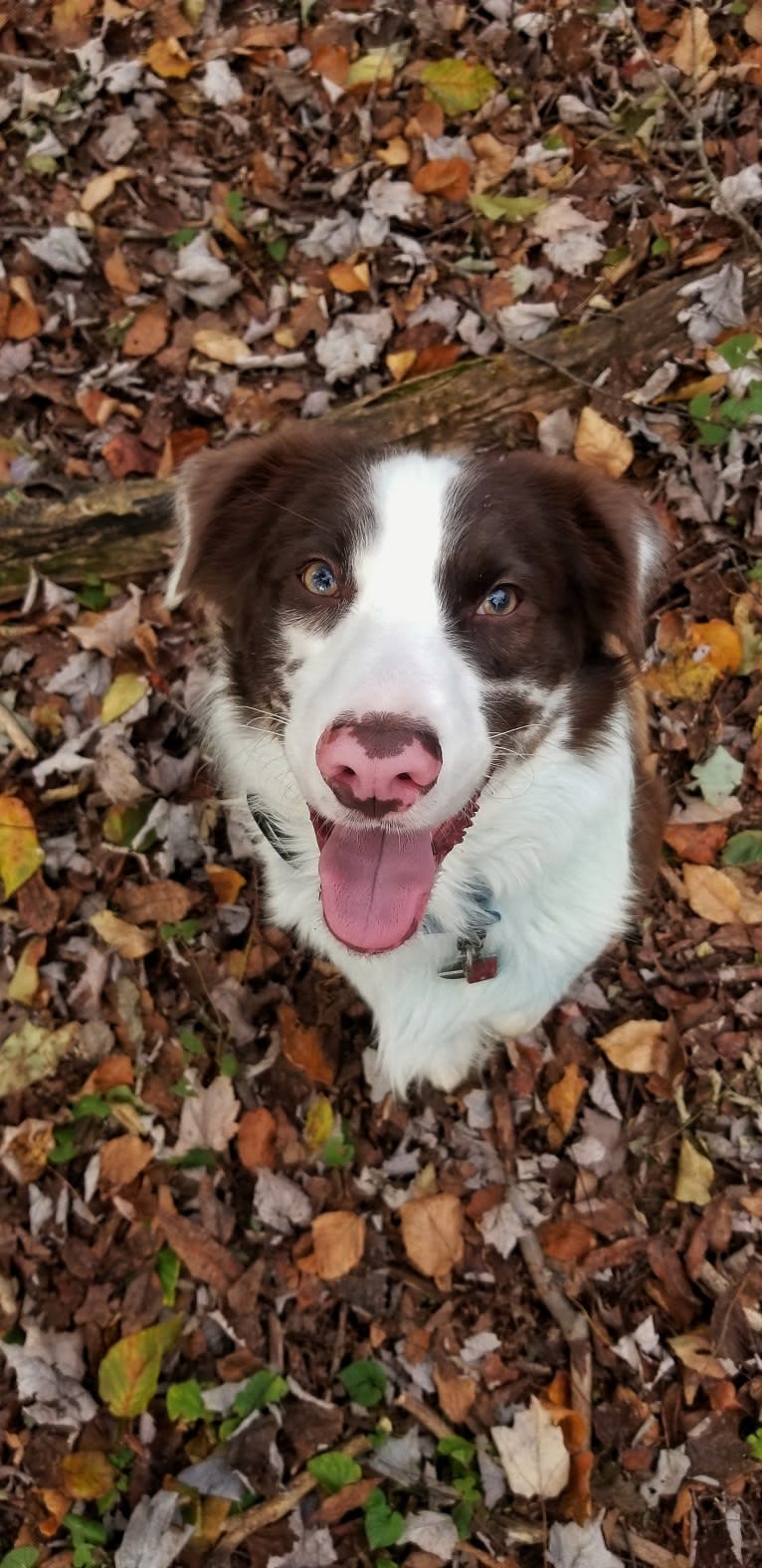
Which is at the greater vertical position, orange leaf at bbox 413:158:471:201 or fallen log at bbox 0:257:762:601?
orange leaf at bbox 413:158:471:201

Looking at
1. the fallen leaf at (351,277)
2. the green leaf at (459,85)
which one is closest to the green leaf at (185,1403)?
the fallen leaf at (351,277)

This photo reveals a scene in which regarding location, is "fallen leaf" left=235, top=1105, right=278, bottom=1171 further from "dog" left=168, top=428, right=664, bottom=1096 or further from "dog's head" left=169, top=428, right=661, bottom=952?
"dog's head" left=169, top=428, right=661, bottom=952

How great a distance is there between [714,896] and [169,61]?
14.4ft

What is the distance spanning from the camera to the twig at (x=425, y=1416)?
3.09m

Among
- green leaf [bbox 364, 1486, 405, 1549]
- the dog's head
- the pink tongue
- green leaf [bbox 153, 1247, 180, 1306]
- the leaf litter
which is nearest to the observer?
the dog's head

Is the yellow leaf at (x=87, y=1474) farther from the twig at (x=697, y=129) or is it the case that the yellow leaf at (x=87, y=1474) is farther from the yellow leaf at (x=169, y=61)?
the yellow leaf at (x=169, y=61)

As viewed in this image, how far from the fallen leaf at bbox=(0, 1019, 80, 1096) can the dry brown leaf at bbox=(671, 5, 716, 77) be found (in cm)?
462

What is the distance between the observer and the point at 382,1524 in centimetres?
294

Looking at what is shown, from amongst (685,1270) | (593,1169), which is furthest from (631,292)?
(685,1270)

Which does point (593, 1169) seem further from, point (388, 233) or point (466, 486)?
point (388, 233)

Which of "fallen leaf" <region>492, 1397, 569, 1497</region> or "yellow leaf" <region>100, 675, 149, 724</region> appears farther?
"yellow leaf" <region>100, 675, 149, 724</region>

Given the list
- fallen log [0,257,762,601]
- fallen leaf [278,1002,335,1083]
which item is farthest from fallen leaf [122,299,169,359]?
fallen leaf [278,1002,335,1083]

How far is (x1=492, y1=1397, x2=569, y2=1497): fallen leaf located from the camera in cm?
298

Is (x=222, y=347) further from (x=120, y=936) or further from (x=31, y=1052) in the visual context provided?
(x=31, y=1052)
